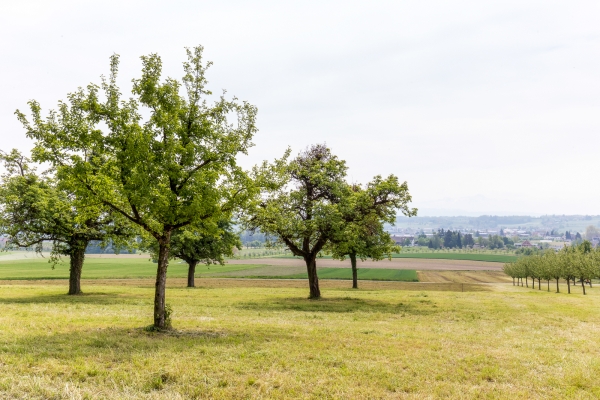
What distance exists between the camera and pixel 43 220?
31969 mm

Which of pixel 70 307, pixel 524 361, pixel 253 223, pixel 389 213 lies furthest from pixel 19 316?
pixel 389 213

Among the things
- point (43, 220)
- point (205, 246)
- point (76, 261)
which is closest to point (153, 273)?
point (205, 246)

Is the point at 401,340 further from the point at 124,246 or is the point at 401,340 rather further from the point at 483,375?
the point at 124,246

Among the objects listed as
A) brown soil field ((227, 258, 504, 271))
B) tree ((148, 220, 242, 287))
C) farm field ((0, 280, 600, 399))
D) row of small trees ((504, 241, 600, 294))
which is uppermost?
tree ((148, 220, 242, 287))

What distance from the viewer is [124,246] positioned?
3550 cm

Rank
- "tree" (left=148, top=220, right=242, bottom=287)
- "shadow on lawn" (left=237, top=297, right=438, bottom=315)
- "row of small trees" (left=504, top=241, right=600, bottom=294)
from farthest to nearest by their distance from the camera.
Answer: "row of small trees" (left=504, top=241, right=600, bottom=294) < "tree" (left=148, top=220, right=242, bottom=287) < "shadow on lawn" (left=237, top=297, right=438, bottom=315)

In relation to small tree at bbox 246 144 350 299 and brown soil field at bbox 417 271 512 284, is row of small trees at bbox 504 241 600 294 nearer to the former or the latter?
brown soil field at bbox 417 271 512 284

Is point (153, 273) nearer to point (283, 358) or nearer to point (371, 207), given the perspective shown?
point (371, 207)

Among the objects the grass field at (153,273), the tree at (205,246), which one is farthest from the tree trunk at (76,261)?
the grass field at (153,273)

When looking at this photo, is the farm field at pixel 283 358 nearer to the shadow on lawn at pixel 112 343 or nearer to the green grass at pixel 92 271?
the shadow on lawn at pixel 112 343

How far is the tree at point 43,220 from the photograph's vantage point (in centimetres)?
3175

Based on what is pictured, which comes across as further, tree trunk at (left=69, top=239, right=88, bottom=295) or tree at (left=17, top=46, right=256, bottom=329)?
tree trunk at (left=69, top=239, right=88, bottom=295)

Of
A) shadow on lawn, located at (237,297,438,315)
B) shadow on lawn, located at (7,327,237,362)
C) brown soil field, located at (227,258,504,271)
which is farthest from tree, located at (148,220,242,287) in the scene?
brown soil field, located at (227,258,504,271)

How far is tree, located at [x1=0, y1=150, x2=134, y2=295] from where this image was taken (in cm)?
3175
